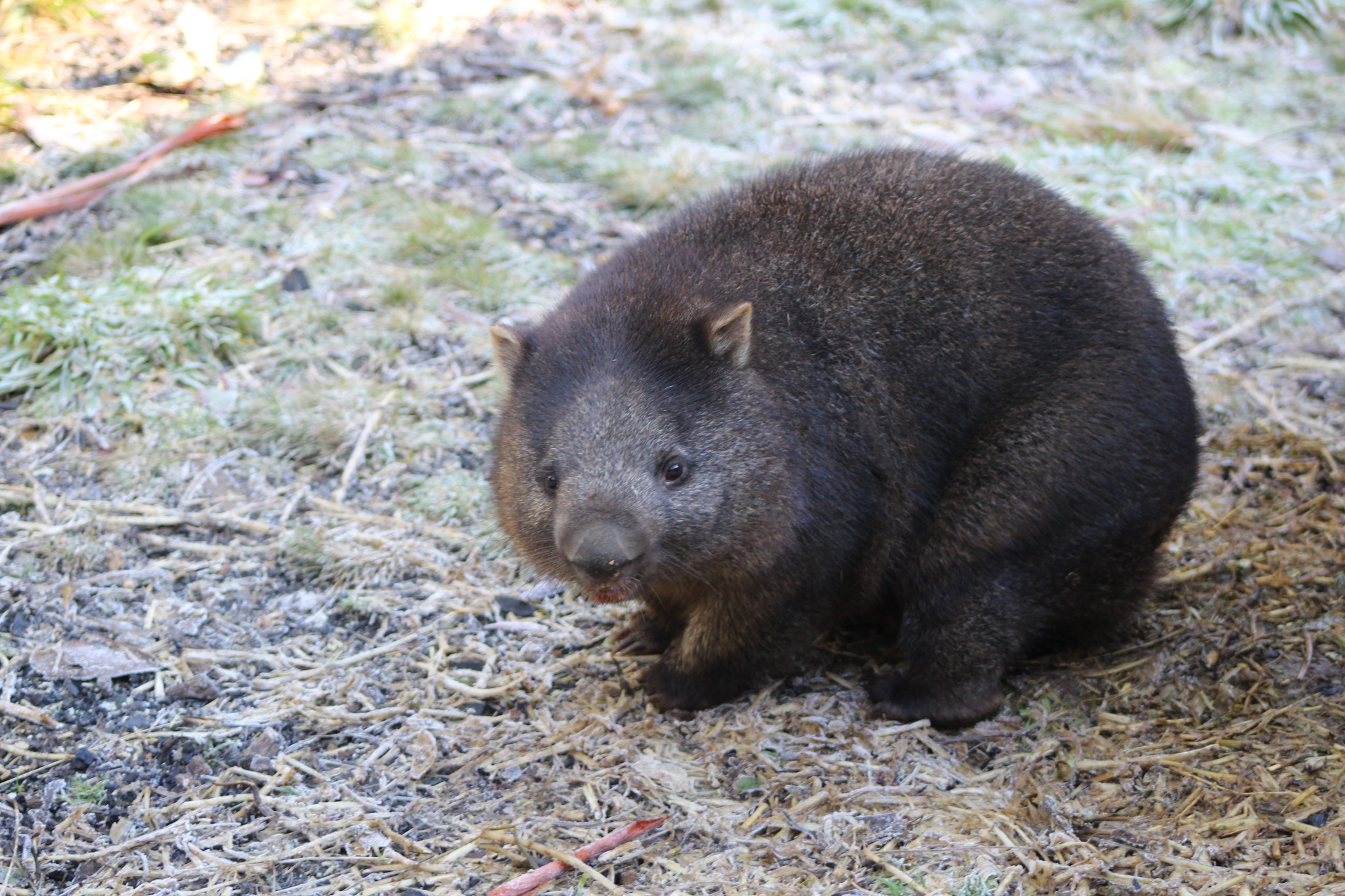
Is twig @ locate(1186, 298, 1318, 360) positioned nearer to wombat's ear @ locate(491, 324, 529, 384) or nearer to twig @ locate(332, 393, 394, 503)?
wombat's ear @ locate(491, 324, 529, 384)

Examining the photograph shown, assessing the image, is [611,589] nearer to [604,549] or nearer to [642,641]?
[604,549]

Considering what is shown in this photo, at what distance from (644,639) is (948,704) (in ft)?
4.91

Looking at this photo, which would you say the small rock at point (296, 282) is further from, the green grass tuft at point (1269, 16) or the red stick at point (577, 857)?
the green grass tuft at point (1269, 16)

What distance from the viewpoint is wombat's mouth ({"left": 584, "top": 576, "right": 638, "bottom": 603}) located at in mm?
A: 4609

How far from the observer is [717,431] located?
488 cm

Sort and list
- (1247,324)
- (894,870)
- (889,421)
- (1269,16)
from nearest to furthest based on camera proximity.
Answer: (894,870), (889,421), (1247,324), (1269,16)

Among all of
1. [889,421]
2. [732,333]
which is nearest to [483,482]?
[732,333]

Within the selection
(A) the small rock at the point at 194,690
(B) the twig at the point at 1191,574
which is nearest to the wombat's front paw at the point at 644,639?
(A) the small rock at the point at 194,690

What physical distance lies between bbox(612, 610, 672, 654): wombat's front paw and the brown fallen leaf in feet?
6.92

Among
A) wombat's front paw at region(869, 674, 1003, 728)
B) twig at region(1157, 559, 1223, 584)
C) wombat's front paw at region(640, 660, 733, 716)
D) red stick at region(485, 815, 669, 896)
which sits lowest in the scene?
wombat's front paw at region(640, 660, 733, 716)

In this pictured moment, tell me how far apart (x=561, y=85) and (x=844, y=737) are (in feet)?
22.1

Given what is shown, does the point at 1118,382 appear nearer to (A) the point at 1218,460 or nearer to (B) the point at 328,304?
(A) the point at 1218,460

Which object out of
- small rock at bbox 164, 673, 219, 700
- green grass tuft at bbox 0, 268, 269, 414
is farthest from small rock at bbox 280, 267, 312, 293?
small rock at bbox 164, 673, 219, 700

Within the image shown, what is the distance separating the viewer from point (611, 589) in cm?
466
